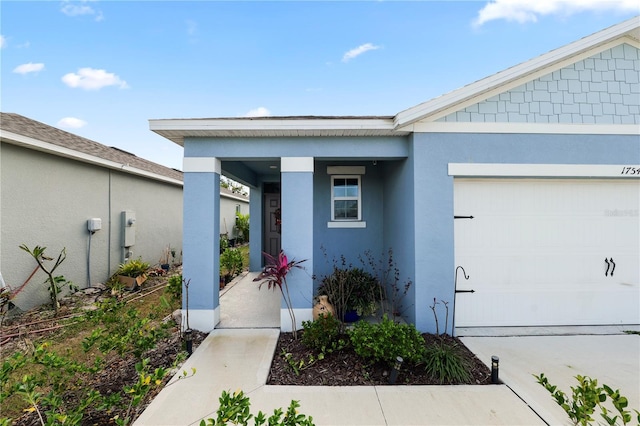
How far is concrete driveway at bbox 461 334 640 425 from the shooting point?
2.76m

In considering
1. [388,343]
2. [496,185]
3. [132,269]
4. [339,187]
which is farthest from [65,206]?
[496,185]

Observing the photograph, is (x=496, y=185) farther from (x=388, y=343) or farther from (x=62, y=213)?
(x=62, y=213)

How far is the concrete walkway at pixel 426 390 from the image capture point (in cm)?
250

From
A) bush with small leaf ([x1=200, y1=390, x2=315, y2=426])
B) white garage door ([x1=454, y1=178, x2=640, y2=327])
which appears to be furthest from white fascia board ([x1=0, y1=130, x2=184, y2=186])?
white garage door ([x1=454, y1=178, x2=640, y2=327])

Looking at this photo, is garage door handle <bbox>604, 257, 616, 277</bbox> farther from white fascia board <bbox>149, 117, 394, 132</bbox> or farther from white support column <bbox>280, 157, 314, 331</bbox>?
white support column <bbox>280, 157, 314, 331</bbox>

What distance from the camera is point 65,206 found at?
6215 mm

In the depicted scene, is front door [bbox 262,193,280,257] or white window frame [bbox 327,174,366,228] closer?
white window frame [bbox 327,174,366,228]

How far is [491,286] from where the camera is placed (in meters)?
4.41

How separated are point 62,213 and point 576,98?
10.5 metres

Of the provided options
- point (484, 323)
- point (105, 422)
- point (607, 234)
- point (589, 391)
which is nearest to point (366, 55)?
point (607, 234)

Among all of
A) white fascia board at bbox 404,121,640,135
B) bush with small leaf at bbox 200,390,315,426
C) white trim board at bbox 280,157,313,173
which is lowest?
bush with small leaf at bbox 200,390,315,426

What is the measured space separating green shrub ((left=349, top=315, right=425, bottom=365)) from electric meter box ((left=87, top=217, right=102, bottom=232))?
→ 23.9 feet

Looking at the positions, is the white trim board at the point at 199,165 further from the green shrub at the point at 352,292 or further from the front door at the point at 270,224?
A: the front door at the point at 270,224

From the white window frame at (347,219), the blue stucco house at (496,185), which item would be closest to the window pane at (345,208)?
the white window frame at (347,219)
